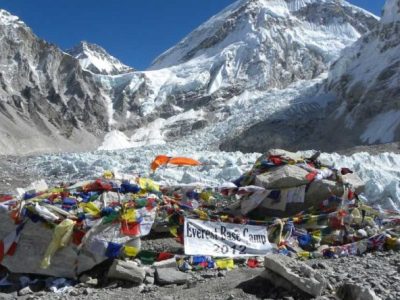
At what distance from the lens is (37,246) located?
906 cm

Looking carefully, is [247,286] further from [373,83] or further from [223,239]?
[373,83]

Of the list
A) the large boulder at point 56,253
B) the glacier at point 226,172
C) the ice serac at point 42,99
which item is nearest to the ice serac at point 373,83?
the glacier at point 226,172

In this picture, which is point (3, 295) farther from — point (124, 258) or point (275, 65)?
point (275, 65)

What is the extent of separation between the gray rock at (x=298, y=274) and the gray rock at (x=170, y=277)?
1.34m

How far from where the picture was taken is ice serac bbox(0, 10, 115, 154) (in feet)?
302

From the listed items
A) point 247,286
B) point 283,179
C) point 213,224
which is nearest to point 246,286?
point 247,286

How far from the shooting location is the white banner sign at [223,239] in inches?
371

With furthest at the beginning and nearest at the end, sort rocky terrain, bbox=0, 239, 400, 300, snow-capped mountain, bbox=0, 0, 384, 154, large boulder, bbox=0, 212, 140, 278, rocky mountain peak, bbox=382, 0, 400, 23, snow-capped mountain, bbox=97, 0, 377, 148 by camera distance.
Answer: snow-capped mountain, bbox=97, 0, 377, 148 < snow-capped mountain, bbox=0, 0, 384, 154 < rocky mountain peak, bbox=382, 0, 400, 23 < large boulder, bbox=0, 212, 140, 278 < rocky terrain, bbox=0, 239, 400, 300

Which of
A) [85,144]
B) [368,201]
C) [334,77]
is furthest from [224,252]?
[85,144]

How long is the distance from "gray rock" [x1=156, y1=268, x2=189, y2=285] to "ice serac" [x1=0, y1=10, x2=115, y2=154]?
73098 mm

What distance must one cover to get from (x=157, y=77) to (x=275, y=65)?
31492 millimetres

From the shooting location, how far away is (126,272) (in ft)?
27.0

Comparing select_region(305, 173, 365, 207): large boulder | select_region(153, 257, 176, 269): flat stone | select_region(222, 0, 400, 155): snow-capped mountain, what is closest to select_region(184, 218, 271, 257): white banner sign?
select_region(153, 257, 176, 269): flat stone

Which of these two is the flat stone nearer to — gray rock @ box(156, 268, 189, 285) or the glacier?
gray rock @ box(156, 268, 189, 285)
